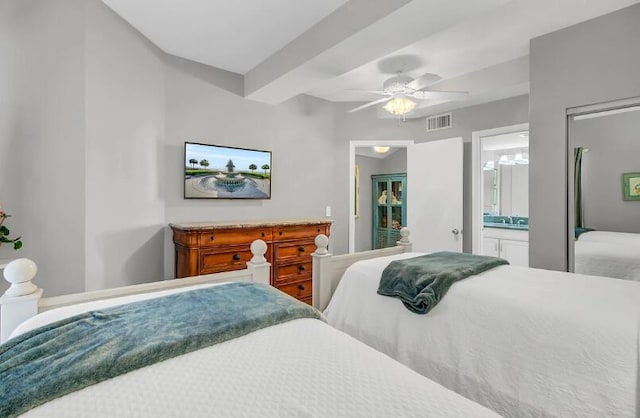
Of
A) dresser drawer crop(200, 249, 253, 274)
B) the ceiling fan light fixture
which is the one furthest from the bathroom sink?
dresser drawer crop(200, 249, 253, 274)

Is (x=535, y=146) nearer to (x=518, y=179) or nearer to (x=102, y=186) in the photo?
(x=518, y=179)

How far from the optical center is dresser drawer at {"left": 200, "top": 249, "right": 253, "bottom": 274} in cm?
270

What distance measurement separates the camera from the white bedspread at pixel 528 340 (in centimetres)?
114

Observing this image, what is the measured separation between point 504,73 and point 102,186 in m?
3.71

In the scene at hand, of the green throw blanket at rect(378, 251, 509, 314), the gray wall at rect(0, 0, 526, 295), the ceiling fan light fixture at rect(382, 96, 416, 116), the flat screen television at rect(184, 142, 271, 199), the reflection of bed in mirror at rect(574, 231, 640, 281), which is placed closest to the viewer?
the green throw blanket at rect(378, 251, 509, 314)

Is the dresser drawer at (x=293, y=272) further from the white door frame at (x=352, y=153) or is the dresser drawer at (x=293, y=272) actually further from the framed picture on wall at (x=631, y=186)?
the framed picture on wall at (x=631, y=186)

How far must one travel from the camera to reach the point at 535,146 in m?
2.63

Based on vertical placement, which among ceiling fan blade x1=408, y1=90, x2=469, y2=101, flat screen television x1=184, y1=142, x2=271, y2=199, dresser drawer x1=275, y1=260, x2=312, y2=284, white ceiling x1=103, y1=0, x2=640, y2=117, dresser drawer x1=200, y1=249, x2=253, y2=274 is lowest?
dresser drawer x1=275, y1=260, x2=312, y2=284

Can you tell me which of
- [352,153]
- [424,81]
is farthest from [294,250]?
[424,81]

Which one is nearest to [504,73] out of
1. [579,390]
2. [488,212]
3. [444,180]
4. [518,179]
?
[444,180]

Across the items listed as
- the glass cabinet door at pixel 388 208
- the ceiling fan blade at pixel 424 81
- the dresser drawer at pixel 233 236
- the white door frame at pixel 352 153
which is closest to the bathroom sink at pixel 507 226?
the glass cabinet door at pixel 388 208

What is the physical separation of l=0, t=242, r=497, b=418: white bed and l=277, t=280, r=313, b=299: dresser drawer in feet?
7.58

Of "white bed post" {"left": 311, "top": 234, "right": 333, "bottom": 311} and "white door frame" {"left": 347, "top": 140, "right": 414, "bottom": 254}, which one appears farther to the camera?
"white door frame" {"left": 347, "top": 140, "right": 414, "bottom": 254}

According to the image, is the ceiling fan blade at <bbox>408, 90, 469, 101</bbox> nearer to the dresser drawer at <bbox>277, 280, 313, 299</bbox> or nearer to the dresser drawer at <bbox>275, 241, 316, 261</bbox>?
the dresser drawer at <bbox>275, 241, 316, 261</bbox>
